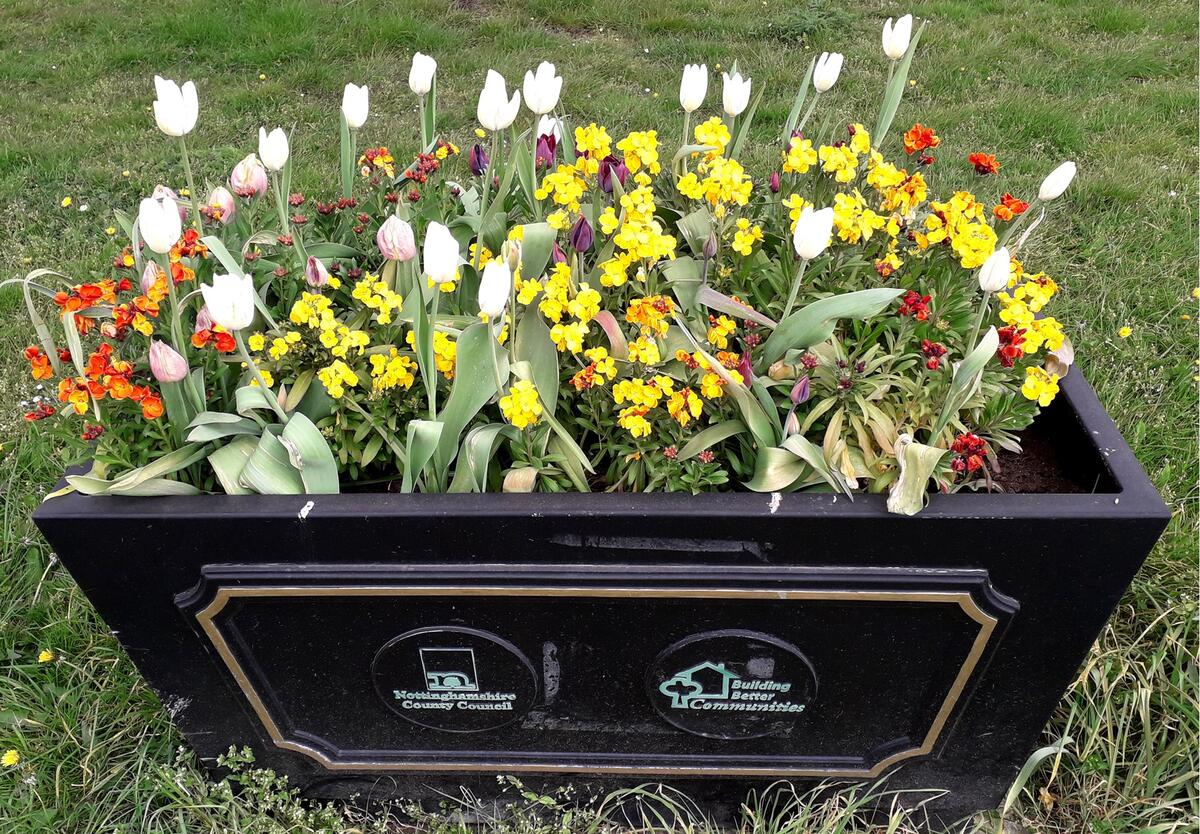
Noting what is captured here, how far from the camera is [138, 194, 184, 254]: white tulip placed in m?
1.11

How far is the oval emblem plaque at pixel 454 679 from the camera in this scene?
4.47 ft

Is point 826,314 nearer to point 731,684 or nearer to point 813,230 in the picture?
point 813,230

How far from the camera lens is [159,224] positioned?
3.67 ft

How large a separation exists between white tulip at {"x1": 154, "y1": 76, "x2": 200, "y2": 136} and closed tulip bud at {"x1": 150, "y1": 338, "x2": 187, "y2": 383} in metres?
0.30

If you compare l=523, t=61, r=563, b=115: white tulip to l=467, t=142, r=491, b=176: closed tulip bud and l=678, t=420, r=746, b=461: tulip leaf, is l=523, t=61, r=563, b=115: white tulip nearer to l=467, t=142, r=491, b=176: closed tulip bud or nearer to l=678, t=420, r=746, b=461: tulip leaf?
l=467, t=142, r=491, b=176: closed tulip bud

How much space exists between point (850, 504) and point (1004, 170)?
2.63 meters

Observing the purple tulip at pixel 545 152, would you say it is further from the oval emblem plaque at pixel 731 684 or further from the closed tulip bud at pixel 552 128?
the oval emblem plaque at pixel 731 684

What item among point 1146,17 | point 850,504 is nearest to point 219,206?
point 850,504

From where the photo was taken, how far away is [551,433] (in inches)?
53.9

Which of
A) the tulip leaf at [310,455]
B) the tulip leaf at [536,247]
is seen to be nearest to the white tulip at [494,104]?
the tulip leaf at [536,247]

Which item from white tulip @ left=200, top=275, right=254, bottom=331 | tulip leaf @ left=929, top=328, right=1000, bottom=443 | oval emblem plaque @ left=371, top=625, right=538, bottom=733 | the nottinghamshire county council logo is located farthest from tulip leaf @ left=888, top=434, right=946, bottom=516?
white tulip @ left=200, top=275, right=254, bottom=331

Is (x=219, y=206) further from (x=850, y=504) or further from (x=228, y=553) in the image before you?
(x=850, y=504)

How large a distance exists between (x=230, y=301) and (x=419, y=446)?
0.32m

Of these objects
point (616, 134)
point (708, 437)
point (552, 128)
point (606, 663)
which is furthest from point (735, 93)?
point (616, 134)
